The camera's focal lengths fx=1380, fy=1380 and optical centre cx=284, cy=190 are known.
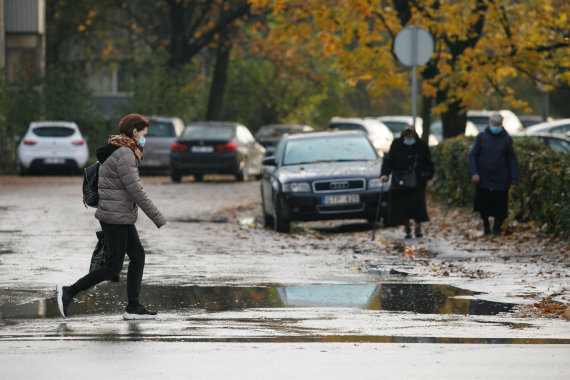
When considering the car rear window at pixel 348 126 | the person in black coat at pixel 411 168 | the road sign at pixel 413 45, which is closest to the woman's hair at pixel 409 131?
the person in black coat at pixel 411 168

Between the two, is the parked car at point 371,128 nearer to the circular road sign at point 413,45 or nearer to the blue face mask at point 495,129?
the circular road sign at point 413,45

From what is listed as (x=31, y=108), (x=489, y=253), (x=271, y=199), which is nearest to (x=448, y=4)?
(x=271, y=199)

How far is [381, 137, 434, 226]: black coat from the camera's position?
18.2 metres

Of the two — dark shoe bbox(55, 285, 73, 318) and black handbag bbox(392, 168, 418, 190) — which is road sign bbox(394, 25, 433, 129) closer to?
black handbag bbox(392, 168, 418, 190)

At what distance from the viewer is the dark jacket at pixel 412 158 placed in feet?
59.6

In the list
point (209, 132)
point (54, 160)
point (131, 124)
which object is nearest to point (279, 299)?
point (131, 124)

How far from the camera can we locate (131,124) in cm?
1071

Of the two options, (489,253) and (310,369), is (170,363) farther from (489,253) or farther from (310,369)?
(489,253)

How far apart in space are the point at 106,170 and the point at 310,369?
3197 mm

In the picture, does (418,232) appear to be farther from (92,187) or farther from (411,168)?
(92,187)

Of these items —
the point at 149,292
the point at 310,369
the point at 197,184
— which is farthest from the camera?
the point at 197,184

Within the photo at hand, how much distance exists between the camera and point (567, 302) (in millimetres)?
11273

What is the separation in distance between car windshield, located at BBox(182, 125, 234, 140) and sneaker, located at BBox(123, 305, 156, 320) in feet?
83.4

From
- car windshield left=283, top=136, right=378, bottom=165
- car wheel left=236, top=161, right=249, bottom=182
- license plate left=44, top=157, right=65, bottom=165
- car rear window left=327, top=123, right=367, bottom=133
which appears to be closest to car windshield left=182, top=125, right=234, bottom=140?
car wheel left=236, top=161, right=249, bottom=182
